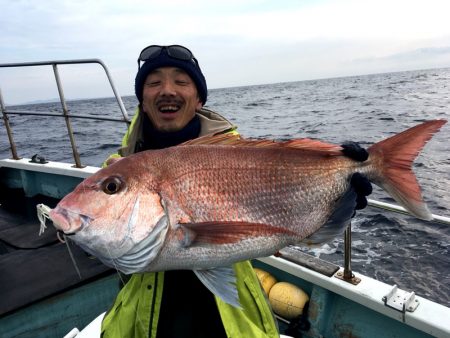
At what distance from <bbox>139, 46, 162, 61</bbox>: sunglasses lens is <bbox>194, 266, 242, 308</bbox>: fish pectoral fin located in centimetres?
132

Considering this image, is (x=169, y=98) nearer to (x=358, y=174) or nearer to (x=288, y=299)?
(x=358, y=174)

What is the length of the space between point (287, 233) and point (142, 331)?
874 mm

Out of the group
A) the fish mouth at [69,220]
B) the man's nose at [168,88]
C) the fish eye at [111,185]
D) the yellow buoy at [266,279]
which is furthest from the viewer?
the yellow buoy at [266,279]

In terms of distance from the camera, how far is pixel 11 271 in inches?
145

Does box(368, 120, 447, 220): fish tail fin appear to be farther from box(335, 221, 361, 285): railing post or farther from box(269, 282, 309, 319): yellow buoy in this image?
box(269, 282, 309, 319): yellow buoy

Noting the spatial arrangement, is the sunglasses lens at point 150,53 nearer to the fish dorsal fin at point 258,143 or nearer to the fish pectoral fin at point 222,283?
the fish dorsal fin at point 258,143

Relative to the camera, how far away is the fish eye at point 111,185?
1.59 metres

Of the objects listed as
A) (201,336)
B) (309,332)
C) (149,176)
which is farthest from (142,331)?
(309,332)

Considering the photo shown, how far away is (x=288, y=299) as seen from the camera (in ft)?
10.8

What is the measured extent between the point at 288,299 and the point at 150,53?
2.30 meters

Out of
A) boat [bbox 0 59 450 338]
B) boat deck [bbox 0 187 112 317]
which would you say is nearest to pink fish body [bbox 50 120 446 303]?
boat [bbox 0 59 450 338]

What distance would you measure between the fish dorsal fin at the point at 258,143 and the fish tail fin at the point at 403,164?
0.70 ft

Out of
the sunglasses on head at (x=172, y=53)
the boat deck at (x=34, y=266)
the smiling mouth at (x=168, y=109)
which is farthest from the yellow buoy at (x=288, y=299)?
→ the sunglasses on head at (x=172, y=53)

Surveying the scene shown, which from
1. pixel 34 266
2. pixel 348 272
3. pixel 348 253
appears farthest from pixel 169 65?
pixel 34 266
